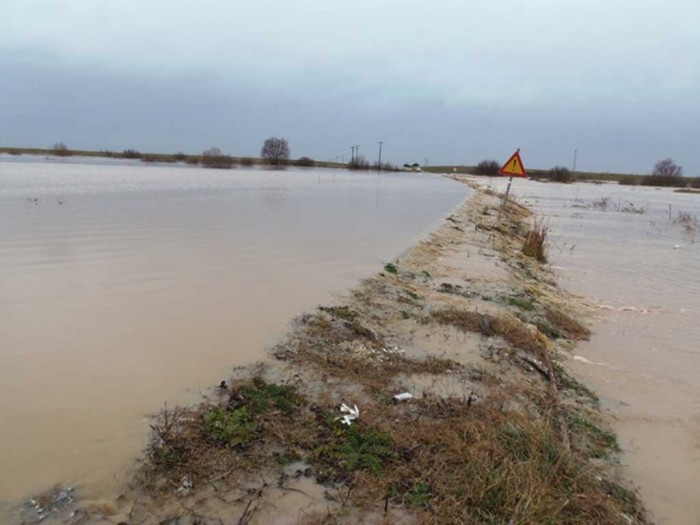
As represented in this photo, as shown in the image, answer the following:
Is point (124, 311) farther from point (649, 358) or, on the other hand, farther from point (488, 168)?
point (488, 168)

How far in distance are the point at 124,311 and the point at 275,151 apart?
9929 centimetres

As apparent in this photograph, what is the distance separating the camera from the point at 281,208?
721 inches

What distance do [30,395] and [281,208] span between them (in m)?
14.8

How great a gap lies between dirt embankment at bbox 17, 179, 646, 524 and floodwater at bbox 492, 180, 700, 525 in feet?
0.95

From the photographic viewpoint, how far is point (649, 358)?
20.0 feet

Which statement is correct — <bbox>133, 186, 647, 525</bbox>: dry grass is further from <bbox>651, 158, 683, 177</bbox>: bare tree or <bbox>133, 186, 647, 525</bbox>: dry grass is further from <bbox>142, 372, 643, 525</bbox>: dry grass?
<bbox>651, 158, 683, 177</bbox>: bare tree

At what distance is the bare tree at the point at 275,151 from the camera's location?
3984 inches

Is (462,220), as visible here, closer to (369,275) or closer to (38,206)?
(369,275)

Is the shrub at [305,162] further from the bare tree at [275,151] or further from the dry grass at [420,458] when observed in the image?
the dry grass at [420,458]

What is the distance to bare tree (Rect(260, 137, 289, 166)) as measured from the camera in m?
101

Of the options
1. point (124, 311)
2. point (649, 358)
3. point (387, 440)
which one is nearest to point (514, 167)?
point (649, 358)

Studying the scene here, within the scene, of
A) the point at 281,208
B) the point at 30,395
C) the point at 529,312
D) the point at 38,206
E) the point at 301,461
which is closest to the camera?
the point at 301,461

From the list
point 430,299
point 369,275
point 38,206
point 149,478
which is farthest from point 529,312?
point 38,206

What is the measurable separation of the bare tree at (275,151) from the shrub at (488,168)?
44417mm
